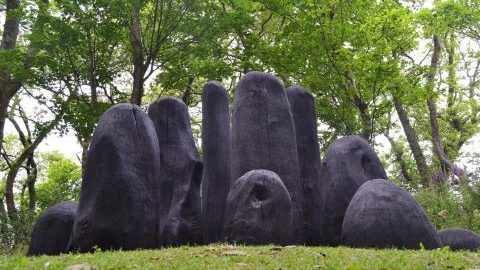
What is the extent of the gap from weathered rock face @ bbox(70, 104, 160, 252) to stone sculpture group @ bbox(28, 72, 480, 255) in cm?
2

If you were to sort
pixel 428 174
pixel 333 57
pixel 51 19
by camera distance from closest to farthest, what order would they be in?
1. pixel 51 19
2. pixel 333 57
3. pixel 428 174

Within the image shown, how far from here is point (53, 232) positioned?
872cm

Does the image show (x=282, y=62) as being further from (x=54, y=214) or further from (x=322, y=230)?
(x=54, y=214)

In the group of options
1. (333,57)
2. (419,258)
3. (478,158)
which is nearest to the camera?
(419,258)

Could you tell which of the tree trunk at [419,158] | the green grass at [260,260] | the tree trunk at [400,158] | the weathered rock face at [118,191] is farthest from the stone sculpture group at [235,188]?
the tree trunk at [400,158]

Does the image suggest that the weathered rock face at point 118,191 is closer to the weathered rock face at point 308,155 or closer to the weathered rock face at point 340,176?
the weathered rock face at point 308,155

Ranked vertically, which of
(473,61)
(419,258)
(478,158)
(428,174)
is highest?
(473,61)

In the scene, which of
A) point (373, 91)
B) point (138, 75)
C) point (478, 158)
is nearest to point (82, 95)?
point (138, 75)

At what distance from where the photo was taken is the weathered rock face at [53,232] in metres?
8.65

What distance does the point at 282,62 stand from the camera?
17.4m

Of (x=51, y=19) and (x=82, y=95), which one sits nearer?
(x=51, y=19)

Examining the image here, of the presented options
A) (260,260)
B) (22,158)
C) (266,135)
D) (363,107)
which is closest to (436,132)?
(363,107)

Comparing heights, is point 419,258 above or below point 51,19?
below

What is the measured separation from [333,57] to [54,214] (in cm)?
1122
